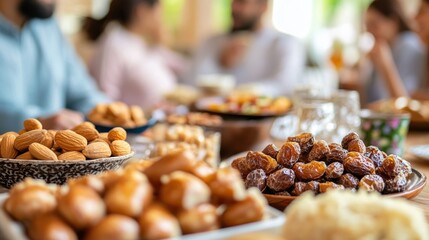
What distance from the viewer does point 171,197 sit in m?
0.61

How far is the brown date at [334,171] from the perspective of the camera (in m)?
0.87

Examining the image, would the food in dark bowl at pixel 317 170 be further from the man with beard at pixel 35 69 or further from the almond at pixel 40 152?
the man with beard at pixel 35 69

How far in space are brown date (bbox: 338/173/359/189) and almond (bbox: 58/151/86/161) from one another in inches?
16.1

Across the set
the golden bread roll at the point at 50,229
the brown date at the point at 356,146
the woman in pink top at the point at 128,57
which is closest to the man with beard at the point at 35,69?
the woman in pink top at the point at 128,57

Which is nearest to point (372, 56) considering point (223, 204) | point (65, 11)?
point (223, 204)

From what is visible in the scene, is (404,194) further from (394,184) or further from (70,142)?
Result: (70,142)

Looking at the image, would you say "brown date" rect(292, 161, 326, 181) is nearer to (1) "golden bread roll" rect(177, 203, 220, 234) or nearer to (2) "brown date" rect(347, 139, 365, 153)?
(2) "brown date" rect(347, 139, 365, 153)

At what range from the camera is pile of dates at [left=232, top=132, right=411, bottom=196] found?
2.82 feet

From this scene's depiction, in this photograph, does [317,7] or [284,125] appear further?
[317,7]

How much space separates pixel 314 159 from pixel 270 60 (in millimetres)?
2599

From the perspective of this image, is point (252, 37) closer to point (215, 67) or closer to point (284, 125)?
point (215, 67)

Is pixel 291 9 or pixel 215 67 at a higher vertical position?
pixel 291 9

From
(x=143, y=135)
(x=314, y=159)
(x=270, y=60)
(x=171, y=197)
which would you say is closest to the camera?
→ (x=171, y=197)

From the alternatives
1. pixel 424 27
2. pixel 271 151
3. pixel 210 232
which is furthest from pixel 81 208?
pixel 424 27
